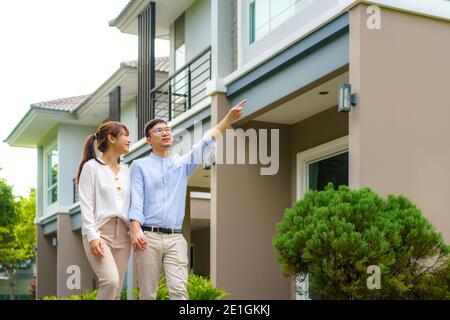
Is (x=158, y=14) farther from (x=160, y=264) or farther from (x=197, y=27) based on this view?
(x=160, y=264)

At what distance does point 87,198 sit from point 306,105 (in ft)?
16.5

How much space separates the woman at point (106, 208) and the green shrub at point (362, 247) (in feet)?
5.29

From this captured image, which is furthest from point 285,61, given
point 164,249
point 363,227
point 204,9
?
point 204,9

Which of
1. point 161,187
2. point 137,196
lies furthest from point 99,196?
point 161,187

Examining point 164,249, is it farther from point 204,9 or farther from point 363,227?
point 204,9

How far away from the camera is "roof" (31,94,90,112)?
22.0m

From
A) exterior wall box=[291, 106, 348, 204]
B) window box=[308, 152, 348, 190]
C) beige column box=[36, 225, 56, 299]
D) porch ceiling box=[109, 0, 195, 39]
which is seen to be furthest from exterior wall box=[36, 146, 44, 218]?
window box=[308, 152, 348, 190]

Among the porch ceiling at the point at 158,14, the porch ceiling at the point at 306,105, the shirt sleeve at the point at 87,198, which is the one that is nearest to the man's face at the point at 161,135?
the shirt sleeve at the point at 87,198

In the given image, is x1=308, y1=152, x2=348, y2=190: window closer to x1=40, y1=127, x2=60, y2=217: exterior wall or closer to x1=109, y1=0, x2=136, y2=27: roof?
x1=109, y1=0, x2=136, y2=27: roof

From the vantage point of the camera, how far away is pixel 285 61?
8.81 metres

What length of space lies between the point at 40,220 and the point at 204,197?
7072 millimetres

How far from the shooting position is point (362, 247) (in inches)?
239

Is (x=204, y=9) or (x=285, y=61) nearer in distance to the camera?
(x=285, y=61)

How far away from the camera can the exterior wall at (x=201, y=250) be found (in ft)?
77.8
